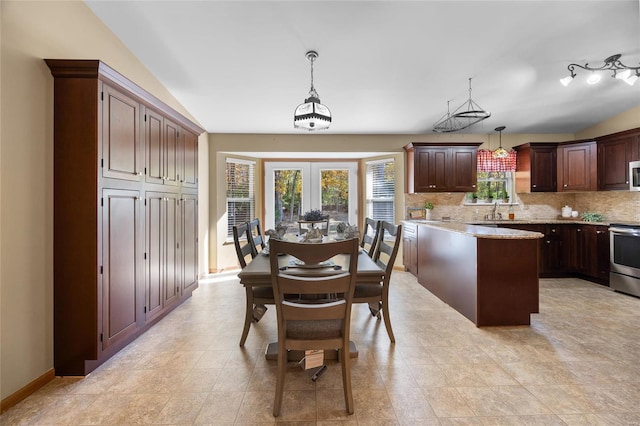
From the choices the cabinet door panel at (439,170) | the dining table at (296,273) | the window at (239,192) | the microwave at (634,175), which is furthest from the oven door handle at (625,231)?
the window at (239,192)

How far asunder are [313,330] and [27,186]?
207 cm

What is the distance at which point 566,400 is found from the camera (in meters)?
1.73

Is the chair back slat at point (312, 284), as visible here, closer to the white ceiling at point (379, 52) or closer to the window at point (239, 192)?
the white ceiling at point (379, 52)

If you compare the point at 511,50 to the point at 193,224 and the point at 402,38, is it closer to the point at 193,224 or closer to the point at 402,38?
the point at 402,38

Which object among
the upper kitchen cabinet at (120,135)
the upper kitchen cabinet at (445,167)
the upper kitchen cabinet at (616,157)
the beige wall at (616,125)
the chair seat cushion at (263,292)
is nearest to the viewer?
the upper kitchen cabinet at (120,135)

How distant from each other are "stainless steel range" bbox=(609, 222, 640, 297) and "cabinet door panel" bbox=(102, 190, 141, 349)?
235 inches

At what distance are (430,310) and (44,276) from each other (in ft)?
11.7

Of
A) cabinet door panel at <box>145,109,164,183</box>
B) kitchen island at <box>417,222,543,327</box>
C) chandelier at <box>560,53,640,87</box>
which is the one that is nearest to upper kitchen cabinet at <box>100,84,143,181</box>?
cabinet door panel at <box>145,109,164,183</box>

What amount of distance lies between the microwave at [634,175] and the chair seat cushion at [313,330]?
16.5ft

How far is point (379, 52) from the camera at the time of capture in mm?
2871

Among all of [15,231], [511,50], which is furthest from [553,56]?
[15,231]

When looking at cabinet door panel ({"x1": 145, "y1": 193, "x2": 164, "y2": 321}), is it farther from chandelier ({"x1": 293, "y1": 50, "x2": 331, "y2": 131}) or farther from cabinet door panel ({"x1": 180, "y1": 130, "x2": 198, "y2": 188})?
chandelier ({"x1": 293, "y1": 50, "x2": 331, "y2": 131})

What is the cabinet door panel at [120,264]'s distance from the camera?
2111mm

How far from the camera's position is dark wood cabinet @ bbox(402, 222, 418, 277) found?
4.61m
